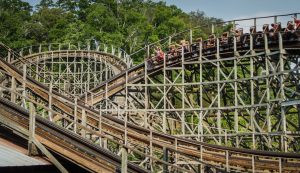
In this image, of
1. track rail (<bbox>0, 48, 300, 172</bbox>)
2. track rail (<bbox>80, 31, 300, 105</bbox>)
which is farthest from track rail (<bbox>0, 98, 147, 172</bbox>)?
track rail (<bbox>80, 31, 300, 105</bbox>)

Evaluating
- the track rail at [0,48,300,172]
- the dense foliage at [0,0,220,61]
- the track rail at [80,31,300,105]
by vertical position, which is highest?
the dense foliage at [0,0,220,61]

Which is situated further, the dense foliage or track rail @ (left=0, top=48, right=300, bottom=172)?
the dense foliage

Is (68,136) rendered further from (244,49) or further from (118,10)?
(118,10)

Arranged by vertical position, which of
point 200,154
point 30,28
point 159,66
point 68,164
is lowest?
point 200,154

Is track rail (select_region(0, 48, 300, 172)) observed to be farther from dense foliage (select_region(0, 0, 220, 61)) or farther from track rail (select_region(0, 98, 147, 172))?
dense foliage (select_region(0, 0, 220, 61))

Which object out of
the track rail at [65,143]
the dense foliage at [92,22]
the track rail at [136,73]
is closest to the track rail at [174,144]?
the track rail at [65,143]

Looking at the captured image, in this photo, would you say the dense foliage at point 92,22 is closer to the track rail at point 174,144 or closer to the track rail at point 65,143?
the track rail at point 174,144

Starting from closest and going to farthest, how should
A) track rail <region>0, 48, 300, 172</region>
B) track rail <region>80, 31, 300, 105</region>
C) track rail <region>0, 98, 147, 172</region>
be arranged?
track rail <region>0, 98, 147, 172</region> → track rail <region>0, 48, 300, 172</region> → track rail <region>80, 31, 300, 105</region>

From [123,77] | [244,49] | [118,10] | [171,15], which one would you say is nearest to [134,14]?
[118,10]

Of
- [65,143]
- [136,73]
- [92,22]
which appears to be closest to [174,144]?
[136,73]
